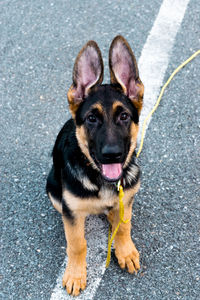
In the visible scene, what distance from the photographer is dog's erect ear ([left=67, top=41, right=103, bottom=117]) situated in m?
2.98

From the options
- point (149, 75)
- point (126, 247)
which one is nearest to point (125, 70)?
point (126, 247)

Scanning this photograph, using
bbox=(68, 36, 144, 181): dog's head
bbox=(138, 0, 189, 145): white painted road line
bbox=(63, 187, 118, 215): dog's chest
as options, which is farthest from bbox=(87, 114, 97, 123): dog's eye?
bbox=(138, 0, 189, 145): white painted road line

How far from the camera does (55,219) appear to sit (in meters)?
4.02

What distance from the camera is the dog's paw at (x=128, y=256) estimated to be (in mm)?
3608

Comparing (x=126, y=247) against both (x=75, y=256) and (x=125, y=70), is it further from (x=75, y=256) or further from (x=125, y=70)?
(x=125, y=70)

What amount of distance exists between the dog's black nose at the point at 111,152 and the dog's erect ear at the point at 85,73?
50 centimetres

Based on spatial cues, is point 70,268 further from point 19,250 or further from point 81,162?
point 81,162

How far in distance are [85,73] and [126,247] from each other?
162cm

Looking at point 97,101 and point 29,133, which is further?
point 29,133

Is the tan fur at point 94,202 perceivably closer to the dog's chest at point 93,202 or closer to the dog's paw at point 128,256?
the dog's chest at point 93,202

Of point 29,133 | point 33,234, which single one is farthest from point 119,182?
point 29,133

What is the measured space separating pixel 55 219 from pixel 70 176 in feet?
3.02

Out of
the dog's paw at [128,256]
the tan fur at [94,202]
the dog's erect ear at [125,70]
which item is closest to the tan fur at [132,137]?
the dog's erect ear at [125,70]

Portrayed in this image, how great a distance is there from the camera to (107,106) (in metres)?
3.07
